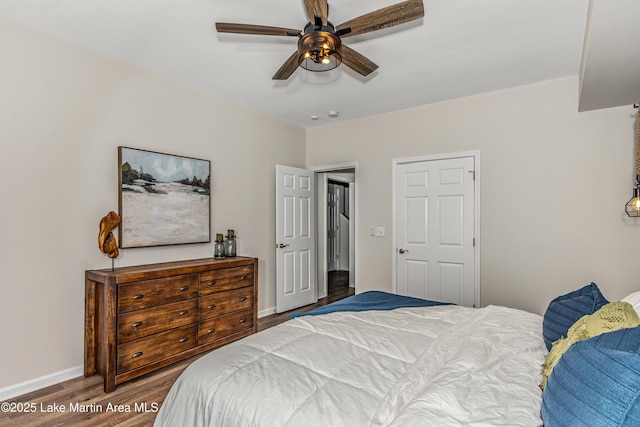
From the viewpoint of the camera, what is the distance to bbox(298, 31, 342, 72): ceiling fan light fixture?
1.94 metres

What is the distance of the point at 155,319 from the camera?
109 inches

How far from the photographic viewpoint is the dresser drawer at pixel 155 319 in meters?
2.57

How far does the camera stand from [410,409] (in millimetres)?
1089

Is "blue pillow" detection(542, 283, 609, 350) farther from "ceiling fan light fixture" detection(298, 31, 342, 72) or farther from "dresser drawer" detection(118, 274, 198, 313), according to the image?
"dresser drawer" detection(118, 274, 198, 313)

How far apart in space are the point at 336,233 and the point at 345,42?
17.5 ft

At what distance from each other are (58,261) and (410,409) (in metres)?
2.80

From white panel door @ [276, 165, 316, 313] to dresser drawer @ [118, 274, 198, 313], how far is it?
1.52 m

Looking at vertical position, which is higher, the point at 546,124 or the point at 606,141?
the point at 546,124

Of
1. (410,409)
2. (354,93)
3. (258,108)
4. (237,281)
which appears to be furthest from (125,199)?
(410,409)

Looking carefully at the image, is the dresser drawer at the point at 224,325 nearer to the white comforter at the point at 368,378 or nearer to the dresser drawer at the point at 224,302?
the dresser drawer at the point at 224,302

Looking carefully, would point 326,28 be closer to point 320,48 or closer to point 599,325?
point 320,48

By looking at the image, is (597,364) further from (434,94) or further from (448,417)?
(434,94)

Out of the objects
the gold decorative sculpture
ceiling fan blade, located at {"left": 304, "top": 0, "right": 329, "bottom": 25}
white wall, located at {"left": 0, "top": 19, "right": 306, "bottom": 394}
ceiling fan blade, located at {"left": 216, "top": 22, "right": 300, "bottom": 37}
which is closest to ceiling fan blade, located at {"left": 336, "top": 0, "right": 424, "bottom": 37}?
ceiling fan blade, located at {"left": 304, "top": 0, "right": 329, "bottom": 25}

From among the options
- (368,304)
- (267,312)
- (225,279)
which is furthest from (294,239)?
(368,304)
